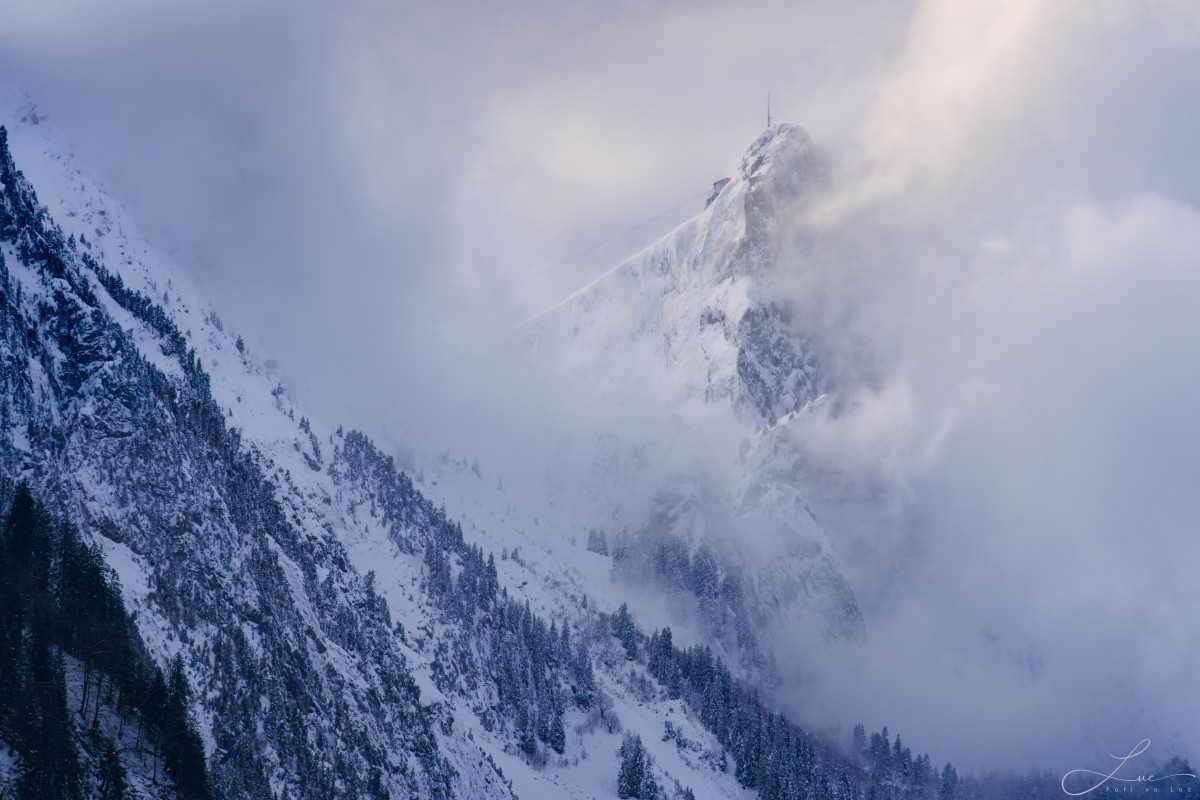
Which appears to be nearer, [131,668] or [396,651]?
[131,668]

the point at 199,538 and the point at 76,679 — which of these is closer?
the point at 76,679

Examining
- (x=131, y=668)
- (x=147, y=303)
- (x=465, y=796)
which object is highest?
(x=147, y=303)

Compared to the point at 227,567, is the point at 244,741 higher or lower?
lower

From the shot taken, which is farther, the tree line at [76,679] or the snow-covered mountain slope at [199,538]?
the snow-covered mountain slope at [199,538]

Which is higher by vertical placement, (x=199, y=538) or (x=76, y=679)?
(x=199, y=538)

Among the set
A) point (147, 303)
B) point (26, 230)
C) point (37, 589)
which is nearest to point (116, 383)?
point (26, 230)

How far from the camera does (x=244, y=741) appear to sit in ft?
372

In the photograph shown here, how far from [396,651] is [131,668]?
7947cm

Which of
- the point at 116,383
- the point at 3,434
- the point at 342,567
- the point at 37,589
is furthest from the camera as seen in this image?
the point at 342,567

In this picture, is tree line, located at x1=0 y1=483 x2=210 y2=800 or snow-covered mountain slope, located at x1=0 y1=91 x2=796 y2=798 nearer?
tree line, located at x1=0 y1=483 x2=210 y2=800

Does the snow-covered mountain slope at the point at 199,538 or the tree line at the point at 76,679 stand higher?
the snow-covered mountain slope at the point at 199,538

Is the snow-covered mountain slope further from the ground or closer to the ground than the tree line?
further from the ground

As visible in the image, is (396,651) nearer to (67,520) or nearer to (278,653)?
(278,653)

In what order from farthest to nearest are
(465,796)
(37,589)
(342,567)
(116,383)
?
(342,567), (465,796), (116,383), (37,589)
